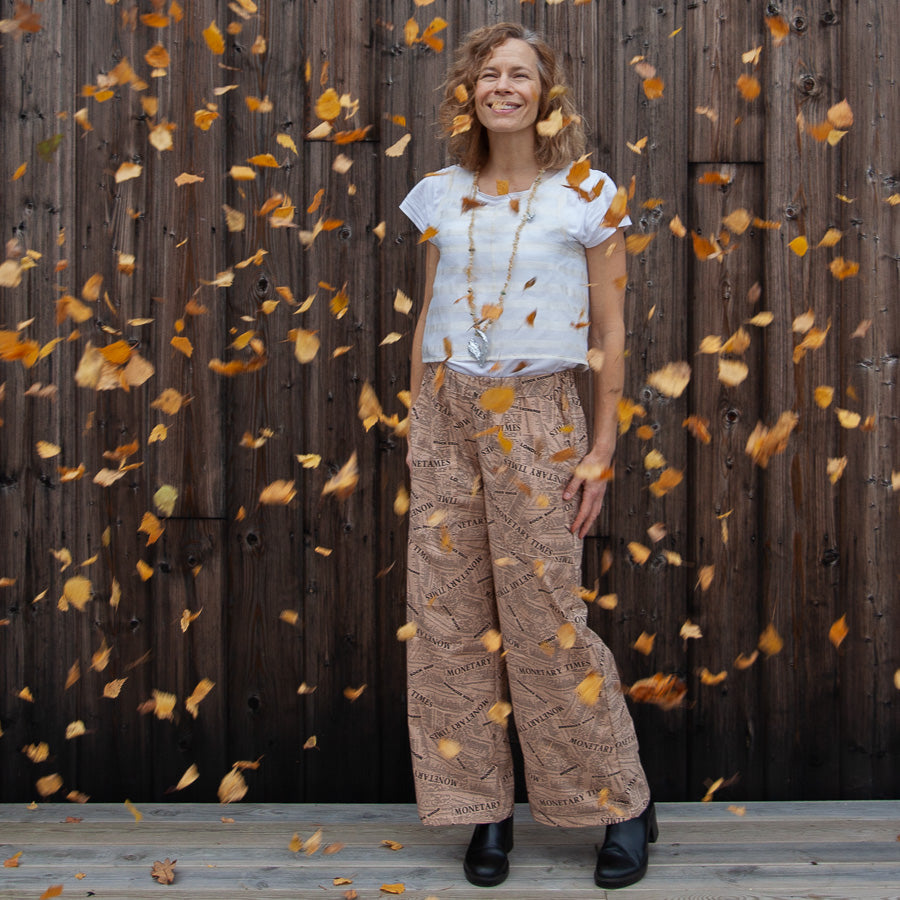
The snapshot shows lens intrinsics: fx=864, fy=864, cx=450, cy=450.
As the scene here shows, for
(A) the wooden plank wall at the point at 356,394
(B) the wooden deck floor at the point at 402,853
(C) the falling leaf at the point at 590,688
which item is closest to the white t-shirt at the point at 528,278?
(A) the wooden plank wall at the point at 356,394

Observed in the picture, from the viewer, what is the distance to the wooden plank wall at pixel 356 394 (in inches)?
79.3

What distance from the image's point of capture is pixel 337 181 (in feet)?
6.64

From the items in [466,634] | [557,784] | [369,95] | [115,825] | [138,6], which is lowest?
[115,825]

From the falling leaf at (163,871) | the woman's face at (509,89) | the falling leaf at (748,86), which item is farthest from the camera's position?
the falling leaf at (748,86)

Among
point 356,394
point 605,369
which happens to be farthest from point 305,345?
point 605,369

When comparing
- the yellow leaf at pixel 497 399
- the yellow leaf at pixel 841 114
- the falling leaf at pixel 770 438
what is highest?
the yellow leaf at pixel 841 114

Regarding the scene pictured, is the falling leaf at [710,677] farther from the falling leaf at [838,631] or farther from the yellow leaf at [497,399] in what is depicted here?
the yellow leaf at [497,399]

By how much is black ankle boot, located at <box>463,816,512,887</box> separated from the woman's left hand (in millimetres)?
606

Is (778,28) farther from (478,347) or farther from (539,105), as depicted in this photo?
(478,347)

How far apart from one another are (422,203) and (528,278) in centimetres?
30

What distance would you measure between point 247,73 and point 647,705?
1768 mm

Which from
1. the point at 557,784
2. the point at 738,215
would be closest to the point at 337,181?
the point at 738,215

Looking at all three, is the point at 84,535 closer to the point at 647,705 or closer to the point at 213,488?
the point at 213,488

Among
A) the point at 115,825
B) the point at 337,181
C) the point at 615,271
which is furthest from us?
the point at 337,181
